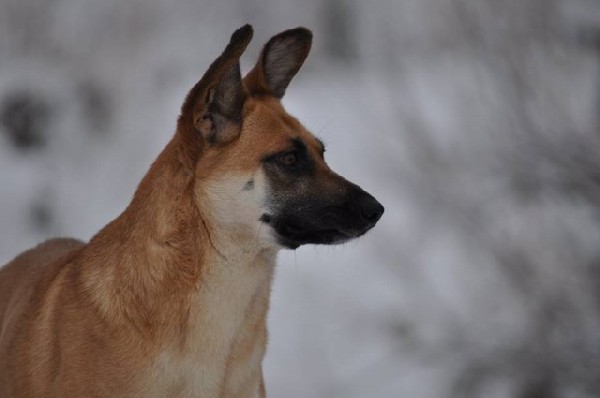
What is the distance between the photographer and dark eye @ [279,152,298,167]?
3.80 meters

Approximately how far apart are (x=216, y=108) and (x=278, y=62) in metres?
0.57

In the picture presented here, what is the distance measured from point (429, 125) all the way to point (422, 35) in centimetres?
122

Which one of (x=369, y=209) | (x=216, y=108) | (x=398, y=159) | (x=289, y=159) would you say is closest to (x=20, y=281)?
(x=216, y=108)

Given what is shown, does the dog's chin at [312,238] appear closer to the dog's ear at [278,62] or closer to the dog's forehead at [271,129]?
the dog's forehead at [271,129]

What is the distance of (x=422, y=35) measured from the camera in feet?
23.1

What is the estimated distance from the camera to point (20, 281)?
4656mm

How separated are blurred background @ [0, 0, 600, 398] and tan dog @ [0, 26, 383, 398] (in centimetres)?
91

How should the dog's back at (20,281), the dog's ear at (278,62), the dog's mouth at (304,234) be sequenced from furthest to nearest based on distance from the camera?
1. the dog's back at (20,281)
2. the dog's ear at (278,62)
3. the dog's mouth at (304,234)

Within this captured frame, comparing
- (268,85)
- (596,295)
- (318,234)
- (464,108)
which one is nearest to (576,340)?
(596,295)

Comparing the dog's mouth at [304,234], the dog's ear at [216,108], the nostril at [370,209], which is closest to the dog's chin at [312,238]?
the dog's mouth at [304,234]

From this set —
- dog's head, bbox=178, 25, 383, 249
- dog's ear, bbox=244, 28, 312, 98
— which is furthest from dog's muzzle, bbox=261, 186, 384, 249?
dog's ear, bbox=244, 28, 312, 98

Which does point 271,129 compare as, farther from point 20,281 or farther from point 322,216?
point 20,281

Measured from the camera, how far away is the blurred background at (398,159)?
13.6 feet

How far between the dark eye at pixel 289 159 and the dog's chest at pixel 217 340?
37cm
